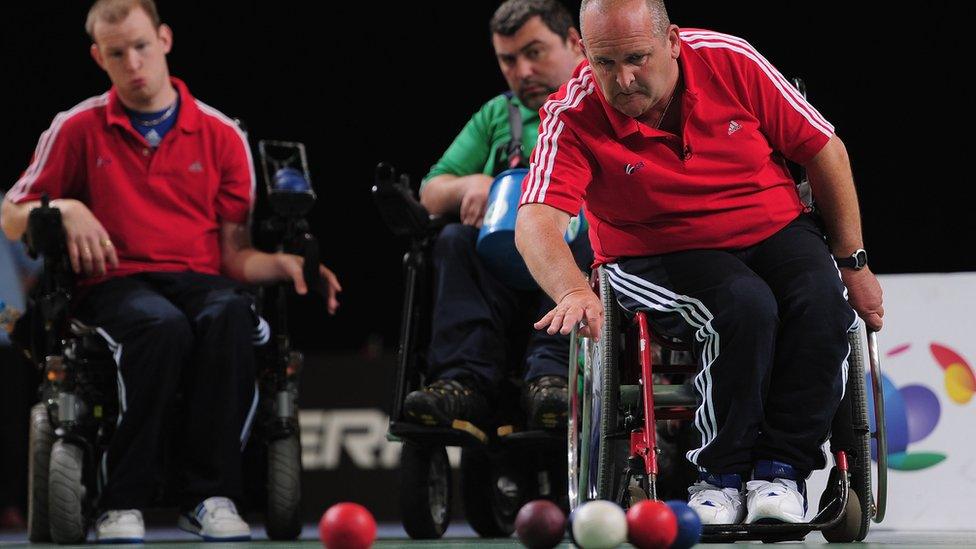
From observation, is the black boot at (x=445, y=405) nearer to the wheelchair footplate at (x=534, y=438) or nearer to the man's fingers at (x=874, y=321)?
the wheelchair footplate at (x=534, y=438)

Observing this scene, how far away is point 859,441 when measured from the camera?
2.35m

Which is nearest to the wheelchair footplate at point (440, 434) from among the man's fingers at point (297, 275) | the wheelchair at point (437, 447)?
the wheelchair at point (437, 447)

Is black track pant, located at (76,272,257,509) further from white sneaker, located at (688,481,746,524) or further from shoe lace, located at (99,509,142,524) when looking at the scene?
white sneaker, located at (688,481,746,524)

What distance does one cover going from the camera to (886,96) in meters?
5.78

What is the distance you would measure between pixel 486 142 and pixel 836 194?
1.28 metres

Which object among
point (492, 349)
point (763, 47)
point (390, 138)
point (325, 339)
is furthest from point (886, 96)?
point (492, 349)

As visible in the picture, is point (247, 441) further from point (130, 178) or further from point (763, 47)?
point (763, 47)

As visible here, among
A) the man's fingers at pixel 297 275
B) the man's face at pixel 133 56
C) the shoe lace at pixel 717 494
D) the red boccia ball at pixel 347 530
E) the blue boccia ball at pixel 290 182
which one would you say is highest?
the man's face at pixel 133 56

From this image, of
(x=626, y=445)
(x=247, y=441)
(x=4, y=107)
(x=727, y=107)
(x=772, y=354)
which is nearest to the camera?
(x=772, y=354)

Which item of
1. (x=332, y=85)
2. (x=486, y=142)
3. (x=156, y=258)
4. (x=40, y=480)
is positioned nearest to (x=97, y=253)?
(x=156, y=258)

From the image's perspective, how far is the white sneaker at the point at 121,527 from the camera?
2.92m

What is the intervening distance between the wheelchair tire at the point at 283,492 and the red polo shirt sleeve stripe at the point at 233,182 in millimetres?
666

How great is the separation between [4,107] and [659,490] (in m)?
4.33

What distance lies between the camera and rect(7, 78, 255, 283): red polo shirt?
3328mm
